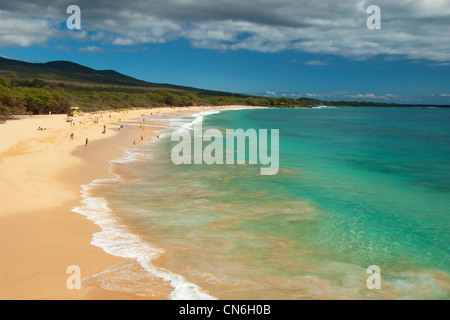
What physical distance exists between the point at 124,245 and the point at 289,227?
5.69 meters

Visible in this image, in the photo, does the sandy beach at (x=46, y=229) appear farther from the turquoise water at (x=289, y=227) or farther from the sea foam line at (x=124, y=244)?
the turquoise water at (x=289, y=227)

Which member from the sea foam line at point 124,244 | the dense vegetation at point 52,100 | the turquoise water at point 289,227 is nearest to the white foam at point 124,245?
the sea foam line at point 124,244

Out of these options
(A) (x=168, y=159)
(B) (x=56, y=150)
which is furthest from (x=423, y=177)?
(B) (x=56, y=150)

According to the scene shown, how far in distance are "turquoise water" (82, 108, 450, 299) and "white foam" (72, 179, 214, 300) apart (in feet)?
0.69

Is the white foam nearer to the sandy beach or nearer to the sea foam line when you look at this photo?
the sea foam line

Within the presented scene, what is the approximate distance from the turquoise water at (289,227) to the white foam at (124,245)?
21cm

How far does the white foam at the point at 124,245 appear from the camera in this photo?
25.3 ft

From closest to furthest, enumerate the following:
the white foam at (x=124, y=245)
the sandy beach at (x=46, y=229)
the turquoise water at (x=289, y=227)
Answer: the sandy beach at (x=46, y=229) → the white foam at (x=124, y=245) → the turquoise water at (x=289, y=227)

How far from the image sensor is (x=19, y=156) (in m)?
20.6

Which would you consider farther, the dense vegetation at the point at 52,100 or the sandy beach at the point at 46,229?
the dense vegetation at the point at 52,100

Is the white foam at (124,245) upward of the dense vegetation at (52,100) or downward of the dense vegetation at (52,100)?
downward

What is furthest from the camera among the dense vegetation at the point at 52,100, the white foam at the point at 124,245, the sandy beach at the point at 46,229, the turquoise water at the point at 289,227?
the dense vegetation at the point at 52,100
